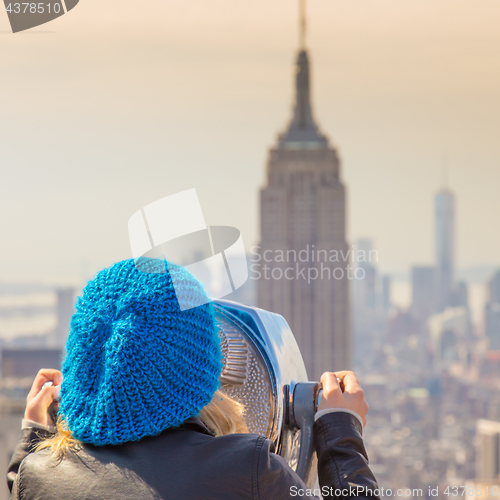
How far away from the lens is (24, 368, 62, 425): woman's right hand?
2.25ft

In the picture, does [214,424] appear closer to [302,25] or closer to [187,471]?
[187,471]

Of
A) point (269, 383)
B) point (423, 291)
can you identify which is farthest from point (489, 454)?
point (269, 383)

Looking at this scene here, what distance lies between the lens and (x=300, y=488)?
0.56 meters

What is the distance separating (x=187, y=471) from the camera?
0.55 m

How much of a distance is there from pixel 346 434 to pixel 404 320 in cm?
3104

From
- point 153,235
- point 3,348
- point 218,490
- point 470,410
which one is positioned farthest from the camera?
point 470,410

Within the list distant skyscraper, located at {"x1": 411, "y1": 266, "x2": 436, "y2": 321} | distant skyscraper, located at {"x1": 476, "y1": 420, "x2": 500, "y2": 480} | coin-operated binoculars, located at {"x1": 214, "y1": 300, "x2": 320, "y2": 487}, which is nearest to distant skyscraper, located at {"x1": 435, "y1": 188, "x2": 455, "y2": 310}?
distant skyscraper, located at {"x1": 411, "y1": 266, "x2": 436, "y2": 321}

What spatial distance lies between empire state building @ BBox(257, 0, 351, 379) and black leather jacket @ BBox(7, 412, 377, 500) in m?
21.4

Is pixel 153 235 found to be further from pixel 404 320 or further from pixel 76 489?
pixel 404 320

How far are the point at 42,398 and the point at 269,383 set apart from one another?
0.20m

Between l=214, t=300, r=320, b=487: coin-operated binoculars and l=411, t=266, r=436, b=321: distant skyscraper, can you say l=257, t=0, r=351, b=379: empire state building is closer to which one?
l=411, t=266, r=436, b=321: distant skyscraper

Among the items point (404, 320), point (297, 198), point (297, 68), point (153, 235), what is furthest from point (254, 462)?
point (404, 320)

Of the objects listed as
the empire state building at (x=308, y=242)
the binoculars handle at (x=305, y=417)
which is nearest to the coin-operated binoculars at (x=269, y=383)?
the binoculars handle at (x=305, y=417)

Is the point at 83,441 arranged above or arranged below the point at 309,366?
above
